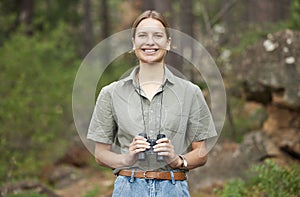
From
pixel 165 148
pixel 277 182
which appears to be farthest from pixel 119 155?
pixel 277 182

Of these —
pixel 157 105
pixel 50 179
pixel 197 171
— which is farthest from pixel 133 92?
pixel 50 179

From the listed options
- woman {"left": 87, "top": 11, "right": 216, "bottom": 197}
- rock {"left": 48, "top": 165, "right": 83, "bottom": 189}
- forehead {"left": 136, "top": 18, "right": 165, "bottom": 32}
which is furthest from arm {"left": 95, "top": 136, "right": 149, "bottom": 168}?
rock {"left": 48, "top": 165, "right": 83, "bottom": 189}

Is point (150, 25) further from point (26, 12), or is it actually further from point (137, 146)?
point (26, 12)

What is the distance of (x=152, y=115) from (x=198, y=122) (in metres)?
0.32

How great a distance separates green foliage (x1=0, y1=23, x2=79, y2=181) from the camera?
11.4 m

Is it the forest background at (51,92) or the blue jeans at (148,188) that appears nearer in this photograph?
the blue jeans at (148,188)

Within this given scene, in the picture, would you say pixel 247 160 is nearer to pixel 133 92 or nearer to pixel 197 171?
pixel 197 171

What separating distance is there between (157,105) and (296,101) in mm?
5193

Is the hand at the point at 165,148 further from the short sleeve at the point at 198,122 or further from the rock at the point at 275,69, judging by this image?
the rock at the point at 275,69

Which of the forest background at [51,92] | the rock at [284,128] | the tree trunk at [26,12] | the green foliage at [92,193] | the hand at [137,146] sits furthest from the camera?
the tree trunk at [26,12]

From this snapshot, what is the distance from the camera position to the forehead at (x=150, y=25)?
3.75 m

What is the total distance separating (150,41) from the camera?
147 inches

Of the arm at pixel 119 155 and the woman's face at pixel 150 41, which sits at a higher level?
the woman's face at pixel 150 41

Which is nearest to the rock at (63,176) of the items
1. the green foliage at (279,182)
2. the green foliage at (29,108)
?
the green foliage at (29,108)
